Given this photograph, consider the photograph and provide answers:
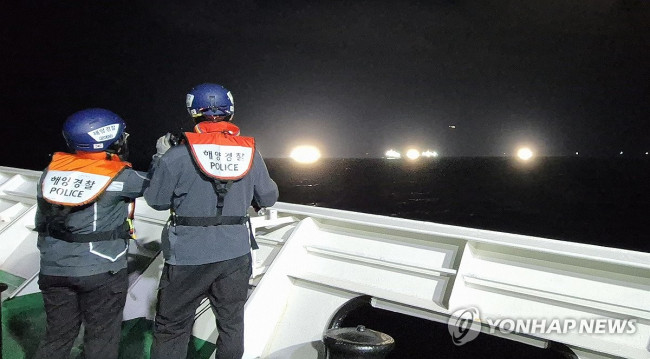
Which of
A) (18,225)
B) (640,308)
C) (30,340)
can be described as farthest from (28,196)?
(640,308)

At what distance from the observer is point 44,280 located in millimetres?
2680

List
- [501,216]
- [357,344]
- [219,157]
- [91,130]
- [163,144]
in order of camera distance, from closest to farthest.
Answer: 1. [357,344]
2. [219,157]
3. [91,130]
4. [163,144]
5. [501,216]

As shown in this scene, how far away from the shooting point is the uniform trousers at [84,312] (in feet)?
8.79

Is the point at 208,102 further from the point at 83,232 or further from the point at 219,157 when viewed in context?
the point at 83,232

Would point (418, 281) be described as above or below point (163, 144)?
below

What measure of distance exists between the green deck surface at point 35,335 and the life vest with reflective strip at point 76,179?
166 cm

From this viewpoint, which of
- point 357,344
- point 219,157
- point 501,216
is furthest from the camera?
point 501,216

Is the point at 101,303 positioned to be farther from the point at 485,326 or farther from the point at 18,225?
the point at 18,225

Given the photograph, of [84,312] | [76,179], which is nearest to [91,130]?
[76,179]

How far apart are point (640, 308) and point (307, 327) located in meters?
2.61

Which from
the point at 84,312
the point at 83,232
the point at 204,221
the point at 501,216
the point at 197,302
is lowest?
the point at 84,312

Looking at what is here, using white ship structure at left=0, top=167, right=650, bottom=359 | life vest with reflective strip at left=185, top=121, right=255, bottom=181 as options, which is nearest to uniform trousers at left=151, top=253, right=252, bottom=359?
life vest with reflective strip at left=185, top=121, right=255, bottom=181

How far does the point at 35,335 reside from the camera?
12.1 feet

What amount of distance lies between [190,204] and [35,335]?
2440mm
